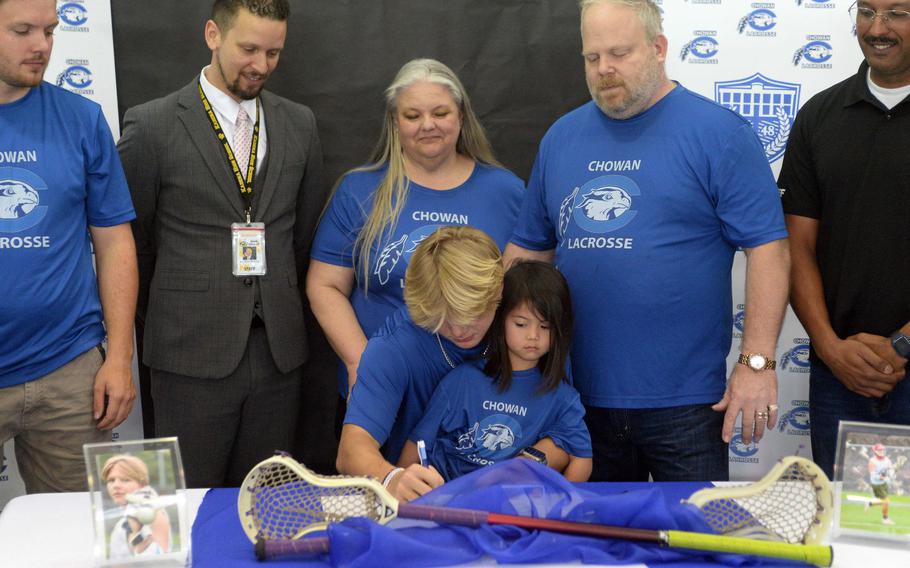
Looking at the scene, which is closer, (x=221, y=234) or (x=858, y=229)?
(x=858, y=229)

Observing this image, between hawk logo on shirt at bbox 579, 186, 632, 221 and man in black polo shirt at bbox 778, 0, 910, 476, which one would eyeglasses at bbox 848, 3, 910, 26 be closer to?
man in black polo shirt at bbox 778, 0, 910, 476

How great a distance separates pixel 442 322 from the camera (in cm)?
211

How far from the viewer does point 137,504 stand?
1.61 m

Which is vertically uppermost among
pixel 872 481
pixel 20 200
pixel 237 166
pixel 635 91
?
pixel 635 91

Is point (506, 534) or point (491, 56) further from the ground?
point (491, 56)

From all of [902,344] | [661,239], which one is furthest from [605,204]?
[902,344]

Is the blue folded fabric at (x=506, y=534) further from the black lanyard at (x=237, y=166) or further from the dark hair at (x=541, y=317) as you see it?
the black lanyard at (x=237, y=166)

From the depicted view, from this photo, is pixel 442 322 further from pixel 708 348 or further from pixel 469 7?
pixel 469 7

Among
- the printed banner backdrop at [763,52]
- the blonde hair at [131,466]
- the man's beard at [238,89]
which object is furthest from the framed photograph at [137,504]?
the printed banner backdrop at [763,52]

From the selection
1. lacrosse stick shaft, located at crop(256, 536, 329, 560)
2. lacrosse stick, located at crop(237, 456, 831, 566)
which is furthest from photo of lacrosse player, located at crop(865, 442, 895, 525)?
lacrosse stick shaft, located at crop(256, 536, 329, 560)

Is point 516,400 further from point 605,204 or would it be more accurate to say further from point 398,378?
point 605,204

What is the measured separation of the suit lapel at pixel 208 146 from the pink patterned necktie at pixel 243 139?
1.9 inches

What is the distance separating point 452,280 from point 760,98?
177 cm

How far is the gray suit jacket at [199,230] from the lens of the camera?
282cm
